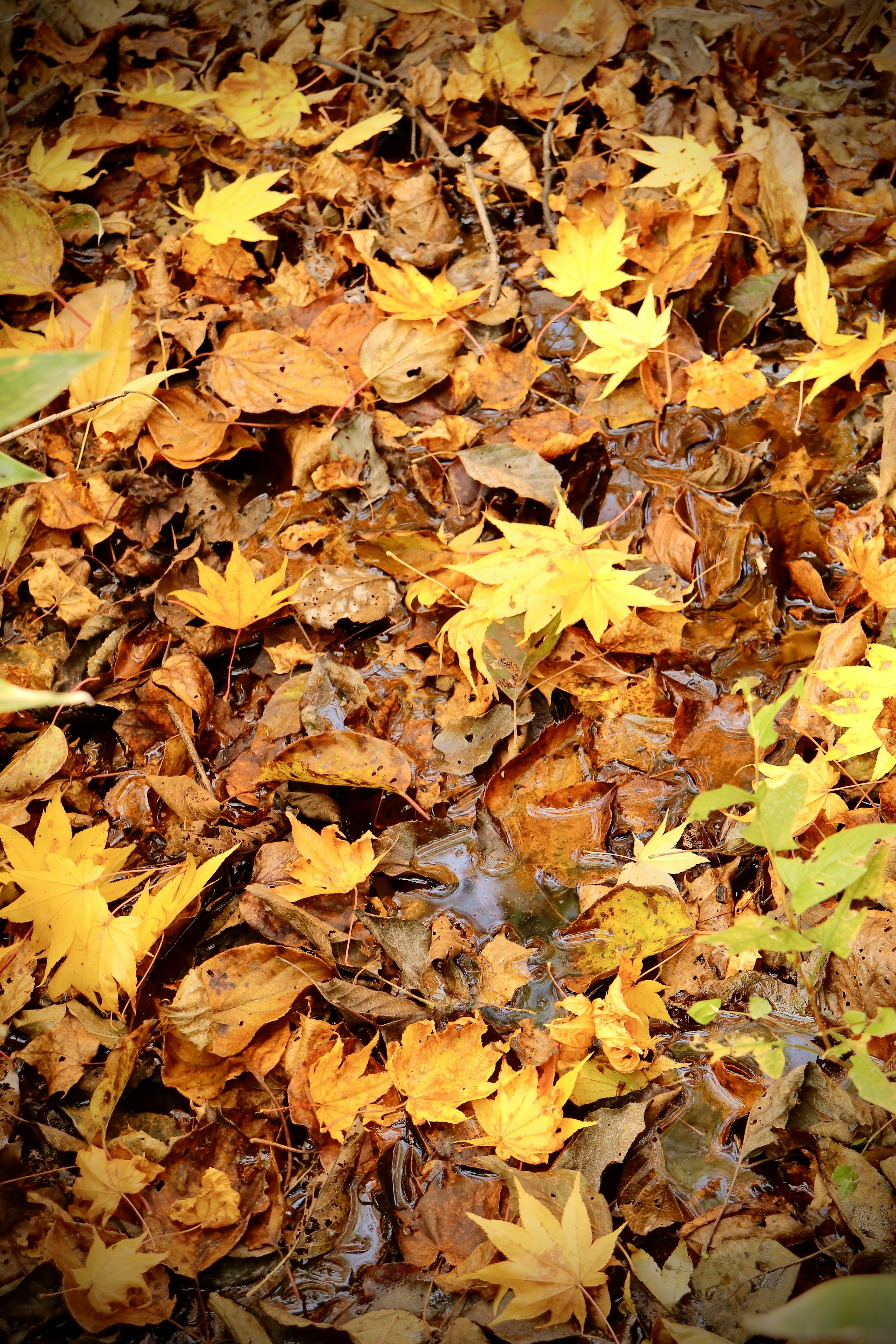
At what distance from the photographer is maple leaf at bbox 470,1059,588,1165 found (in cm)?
113

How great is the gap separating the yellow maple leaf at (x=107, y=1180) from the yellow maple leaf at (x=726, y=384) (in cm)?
171

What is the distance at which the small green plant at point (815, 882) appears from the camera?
85 centimetres

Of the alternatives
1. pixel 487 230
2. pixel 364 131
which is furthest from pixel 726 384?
pixel 364 131

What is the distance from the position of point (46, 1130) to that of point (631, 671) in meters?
1.20

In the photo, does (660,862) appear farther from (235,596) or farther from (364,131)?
(364,131)

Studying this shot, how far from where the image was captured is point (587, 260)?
1.90 meters

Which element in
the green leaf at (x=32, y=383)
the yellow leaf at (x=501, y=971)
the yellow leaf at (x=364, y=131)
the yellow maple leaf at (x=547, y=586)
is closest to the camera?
the green leaf at (x=32, y=383)

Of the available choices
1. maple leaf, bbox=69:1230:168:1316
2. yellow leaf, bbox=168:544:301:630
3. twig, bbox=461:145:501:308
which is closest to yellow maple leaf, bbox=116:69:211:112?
twig, bbox=461:145:501:308

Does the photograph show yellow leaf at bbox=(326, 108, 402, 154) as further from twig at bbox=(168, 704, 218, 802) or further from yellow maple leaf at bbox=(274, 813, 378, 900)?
yellow maple leaf at bbox=(274, 813, 378, 900)

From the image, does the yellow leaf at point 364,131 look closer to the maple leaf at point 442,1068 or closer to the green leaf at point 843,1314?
the maple leaf at point 442,1068

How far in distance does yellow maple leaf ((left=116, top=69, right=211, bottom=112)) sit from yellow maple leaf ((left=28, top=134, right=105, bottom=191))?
0.23 meters

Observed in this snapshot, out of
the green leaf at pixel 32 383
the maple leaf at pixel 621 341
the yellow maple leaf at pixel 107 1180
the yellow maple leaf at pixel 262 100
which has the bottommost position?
the yellow maple leaf at pixel 107 1180

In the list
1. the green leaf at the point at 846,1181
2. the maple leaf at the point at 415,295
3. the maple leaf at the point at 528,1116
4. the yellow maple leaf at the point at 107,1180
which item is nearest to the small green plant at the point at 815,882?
the green leaf at the point at 846,1181

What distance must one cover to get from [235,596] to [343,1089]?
88cm
